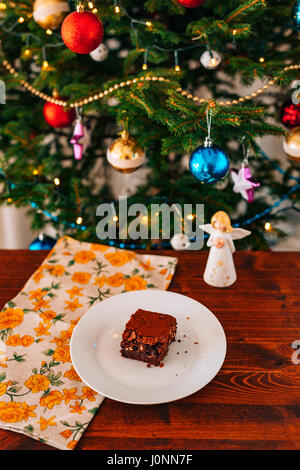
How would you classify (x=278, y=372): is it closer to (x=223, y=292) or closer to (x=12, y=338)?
(x=223, y=292)

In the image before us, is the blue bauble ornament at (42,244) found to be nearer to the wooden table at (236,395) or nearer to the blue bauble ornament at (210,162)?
the wooden table at (236,395)

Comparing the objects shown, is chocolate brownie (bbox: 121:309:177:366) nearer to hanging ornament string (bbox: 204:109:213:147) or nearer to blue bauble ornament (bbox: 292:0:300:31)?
hanging ornament string (bbox: 204:109:213:147)

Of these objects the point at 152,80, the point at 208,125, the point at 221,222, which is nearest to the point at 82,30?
the point at 152,80

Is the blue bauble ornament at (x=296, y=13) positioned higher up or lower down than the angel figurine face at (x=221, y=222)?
higher up

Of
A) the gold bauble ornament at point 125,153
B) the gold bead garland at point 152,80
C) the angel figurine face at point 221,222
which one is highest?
the gold bead garland at point 152,80

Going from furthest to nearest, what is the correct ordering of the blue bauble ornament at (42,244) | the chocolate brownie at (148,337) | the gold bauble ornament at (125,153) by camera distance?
the blue bauble ornament at (42,244) → the gold bauble ornament at (125,153) → the chocolate brownie at (148,337)

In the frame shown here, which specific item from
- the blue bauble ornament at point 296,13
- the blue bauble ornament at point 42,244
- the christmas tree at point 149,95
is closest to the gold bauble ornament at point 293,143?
the christmas tree at point 149,95

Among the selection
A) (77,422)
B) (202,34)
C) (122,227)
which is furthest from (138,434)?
(202,34)
